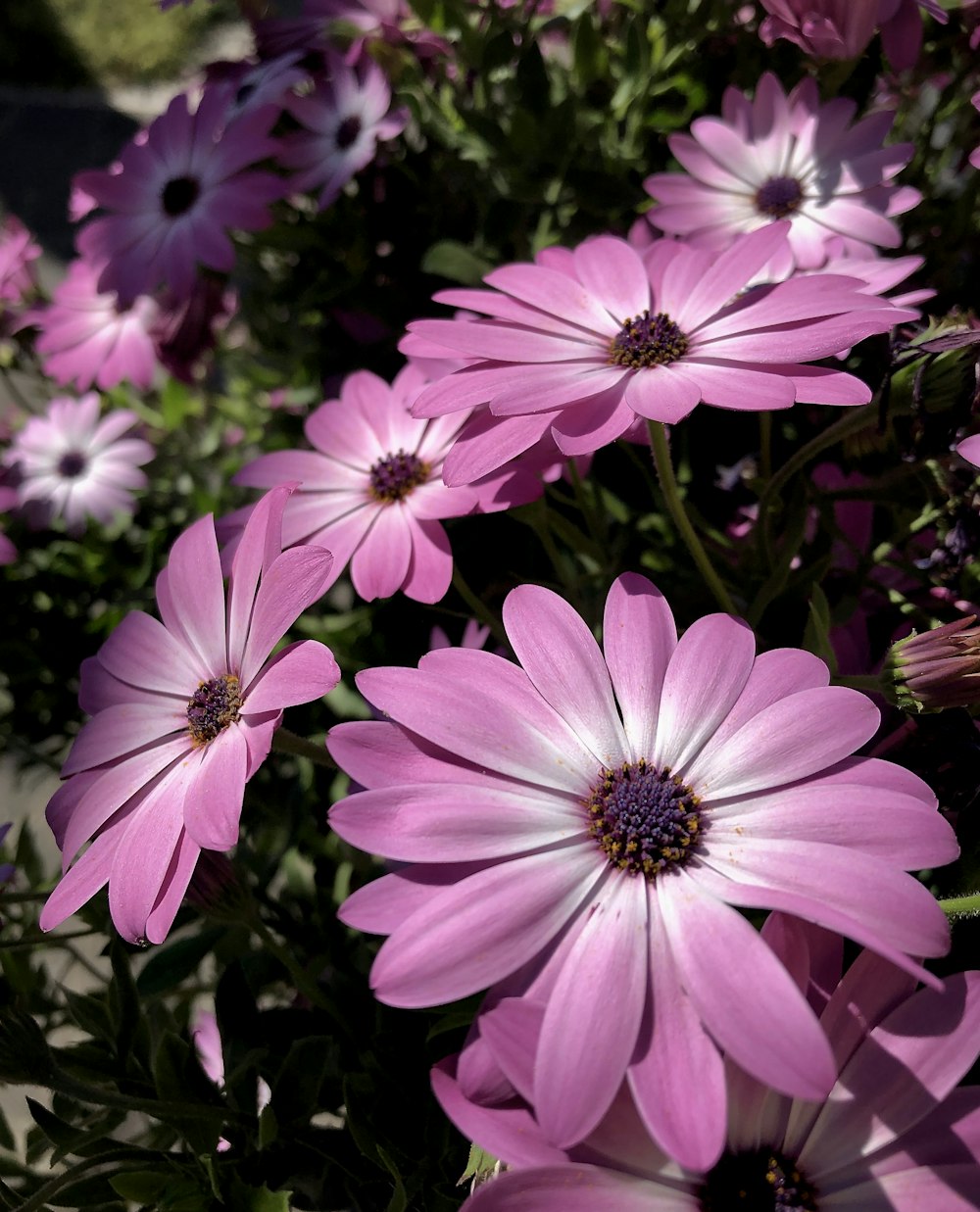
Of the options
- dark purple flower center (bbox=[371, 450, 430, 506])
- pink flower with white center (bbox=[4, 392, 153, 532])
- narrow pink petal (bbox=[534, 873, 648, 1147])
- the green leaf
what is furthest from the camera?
pink flower with white center (bbox=[4, 392, 153, 532])

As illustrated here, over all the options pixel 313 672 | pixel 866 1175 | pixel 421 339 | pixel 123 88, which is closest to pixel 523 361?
pixel 421 339

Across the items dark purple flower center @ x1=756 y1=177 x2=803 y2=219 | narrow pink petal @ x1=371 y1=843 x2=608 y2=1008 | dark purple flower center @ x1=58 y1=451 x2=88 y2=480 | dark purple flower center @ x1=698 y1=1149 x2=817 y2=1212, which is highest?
dark purple flower center @ x1=58 y1=451 x2=88 y2=480

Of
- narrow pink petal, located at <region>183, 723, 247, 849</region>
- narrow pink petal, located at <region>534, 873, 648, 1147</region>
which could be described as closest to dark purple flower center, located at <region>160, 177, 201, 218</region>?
narrow pink petal, located at <region>183, 723, 247, 849</region>

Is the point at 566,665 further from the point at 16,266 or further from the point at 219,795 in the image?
the point at 16,266

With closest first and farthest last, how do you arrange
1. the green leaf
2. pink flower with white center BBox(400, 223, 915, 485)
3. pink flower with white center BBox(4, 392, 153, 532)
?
pink flower with white center BBox(400, 223, 915, 485) < the green leaf < pink flower with white center BBox(4, 392, 153, 532)

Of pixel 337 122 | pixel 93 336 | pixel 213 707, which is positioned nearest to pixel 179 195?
pixel 337 122

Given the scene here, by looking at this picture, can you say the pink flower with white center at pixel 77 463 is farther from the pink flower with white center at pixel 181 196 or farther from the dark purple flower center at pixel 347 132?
the dark purple flower center at pixel 347 132

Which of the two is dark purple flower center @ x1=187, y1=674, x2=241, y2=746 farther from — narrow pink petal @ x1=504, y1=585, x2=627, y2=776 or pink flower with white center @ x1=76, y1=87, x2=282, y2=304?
pink flower with white center @ x1=76, y1=87, x2=282, y2=304

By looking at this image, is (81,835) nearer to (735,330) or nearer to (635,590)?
(635,590)
